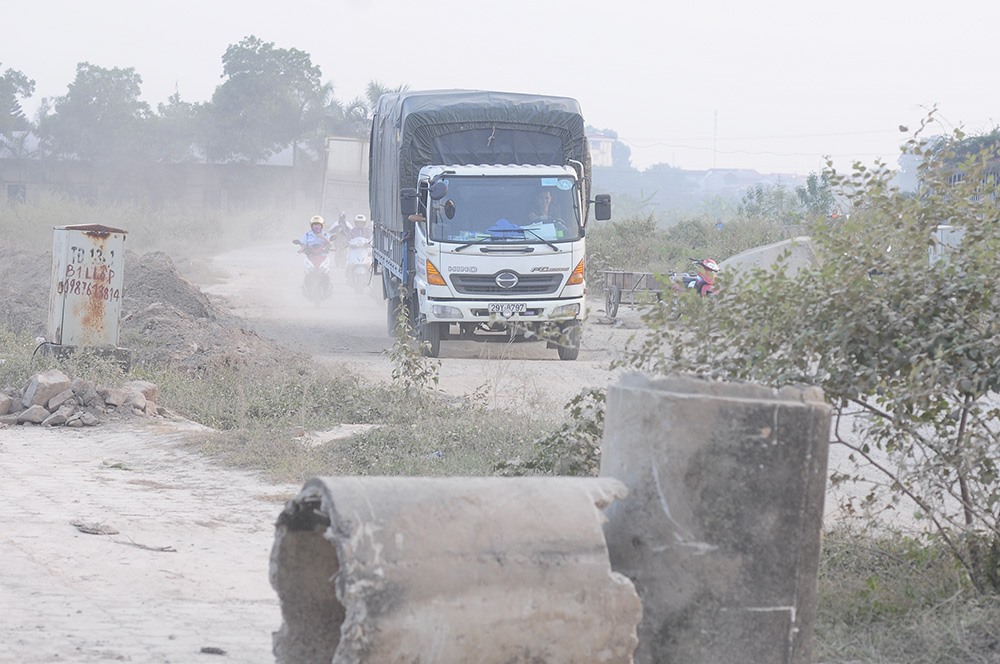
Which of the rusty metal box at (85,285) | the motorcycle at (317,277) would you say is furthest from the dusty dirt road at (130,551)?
the motorcycle at (317,277)

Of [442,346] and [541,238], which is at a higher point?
[541,238]

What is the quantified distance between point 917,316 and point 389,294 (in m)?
13.1

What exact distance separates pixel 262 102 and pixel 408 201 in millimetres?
62973

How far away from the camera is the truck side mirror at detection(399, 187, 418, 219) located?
48.0 feet

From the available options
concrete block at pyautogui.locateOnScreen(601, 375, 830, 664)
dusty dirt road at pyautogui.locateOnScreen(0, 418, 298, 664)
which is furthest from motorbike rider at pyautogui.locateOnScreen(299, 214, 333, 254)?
concrete block at pyautogui.locateOnScreen(601, 375, 830, 664)

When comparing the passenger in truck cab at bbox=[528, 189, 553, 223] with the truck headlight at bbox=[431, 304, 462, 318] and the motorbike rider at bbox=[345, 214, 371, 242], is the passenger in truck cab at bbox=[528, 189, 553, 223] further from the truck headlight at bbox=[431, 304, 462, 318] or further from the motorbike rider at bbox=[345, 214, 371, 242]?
the motorbike rider at bbox=[345, 214, 371, 242]

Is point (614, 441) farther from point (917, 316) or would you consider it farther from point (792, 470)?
point (917, 316)

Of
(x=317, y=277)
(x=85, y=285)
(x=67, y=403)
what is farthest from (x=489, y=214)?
(x=317, y=277)

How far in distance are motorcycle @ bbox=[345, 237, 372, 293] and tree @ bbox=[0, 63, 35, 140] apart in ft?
161

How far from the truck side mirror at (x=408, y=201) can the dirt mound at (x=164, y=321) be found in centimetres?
229

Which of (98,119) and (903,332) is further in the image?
(98,119)

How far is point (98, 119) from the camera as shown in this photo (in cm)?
7094

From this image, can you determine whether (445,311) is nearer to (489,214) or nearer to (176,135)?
(489,214)

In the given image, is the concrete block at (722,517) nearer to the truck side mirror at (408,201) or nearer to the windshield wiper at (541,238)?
the windshield wiper at (541,238)
